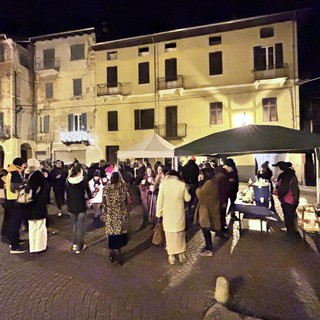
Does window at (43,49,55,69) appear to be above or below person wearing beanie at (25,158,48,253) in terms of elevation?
above

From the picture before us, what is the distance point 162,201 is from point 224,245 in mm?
2048

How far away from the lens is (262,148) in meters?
6.20

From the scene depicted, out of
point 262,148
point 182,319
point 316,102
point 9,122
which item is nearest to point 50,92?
point 9,122

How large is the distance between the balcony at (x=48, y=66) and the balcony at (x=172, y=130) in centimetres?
1145

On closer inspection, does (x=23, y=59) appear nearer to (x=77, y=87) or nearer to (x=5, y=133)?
(x=77, y=87)

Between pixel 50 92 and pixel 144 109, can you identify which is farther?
pixel 50 92

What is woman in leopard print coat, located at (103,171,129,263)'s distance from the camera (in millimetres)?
5117

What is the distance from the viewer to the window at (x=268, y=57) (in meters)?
19.7

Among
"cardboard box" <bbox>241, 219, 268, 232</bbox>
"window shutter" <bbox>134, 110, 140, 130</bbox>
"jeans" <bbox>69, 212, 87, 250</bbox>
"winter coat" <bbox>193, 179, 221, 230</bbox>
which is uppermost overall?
"window shutter" <bbox>134, 110, 140, 130</bbox>

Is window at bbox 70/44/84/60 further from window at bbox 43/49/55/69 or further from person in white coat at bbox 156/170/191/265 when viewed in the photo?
person in white coat at bbox 156/170/191/265

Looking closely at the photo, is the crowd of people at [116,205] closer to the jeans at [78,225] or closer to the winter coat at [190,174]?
the jeans at [78,225]

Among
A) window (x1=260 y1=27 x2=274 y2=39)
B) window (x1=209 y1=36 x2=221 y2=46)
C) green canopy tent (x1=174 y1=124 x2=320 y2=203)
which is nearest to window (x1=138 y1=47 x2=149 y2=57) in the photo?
window (x1=209 y1=36 x2=221 y2=46)

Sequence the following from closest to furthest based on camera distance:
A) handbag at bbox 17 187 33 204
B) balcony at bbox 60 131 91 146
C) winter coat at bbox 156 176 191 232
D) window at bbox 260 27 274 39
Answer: winter coat at bbox 156 176 191 232
handbag at bbox 17 187 33 204
window at bbox 260 27 274 39
balcony at bbox 60 131 91 146

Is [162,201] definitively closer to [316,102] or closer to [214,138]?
[214,138]
